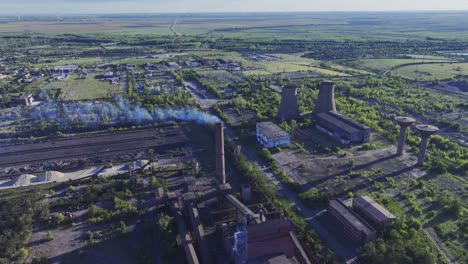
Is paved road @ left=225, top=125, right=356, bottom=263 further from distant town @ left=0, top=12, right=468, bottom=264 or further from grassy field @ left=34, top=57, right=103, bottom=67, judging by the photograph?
grassy field @ left=34, top=57, right=103, bottom=67

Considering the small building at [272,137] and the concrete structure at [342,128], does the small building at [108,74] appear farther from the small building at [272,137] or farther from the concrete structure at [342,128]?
the concrete structure at [342,128]

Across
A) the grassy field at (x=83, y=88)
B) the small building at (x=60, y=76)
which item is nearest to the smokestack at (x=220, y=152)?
the grassy field at (x=83, y=88)

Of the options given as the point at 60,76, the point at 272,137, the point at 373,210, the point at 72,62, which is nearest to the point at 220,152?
the point at 272,137

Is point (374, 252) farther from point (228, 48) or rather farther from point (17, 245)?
point (228, 48)

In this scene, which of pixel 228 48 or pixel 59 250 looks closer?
pixel 59 250

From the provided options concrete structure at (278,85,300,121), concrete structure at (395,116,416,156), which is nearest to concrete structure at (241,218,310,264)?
concrete structure at (395,116,416,156)

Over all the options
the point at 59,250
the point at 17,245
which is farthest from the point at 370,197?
the point at 17,245

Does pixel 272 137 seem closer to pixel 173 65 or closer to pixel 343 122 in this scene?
pixel 343 122
